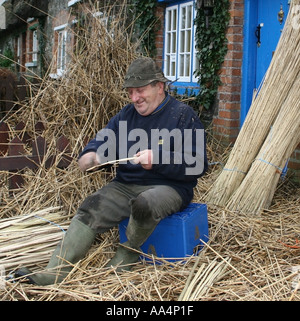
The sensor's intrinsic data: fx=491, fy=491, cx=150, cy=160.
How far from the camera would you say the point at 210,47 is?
6.26 metres

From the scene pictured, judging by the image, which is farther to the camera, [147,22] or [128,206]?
[147,22]

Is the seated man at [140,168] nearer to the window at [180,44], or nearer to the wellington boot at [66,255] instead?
the wellington boot at [66,255]

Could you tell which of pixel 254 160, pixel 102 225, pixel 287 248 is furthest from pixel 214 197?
pixel 102 225

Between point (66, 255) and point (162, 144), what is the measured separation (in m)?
0.97

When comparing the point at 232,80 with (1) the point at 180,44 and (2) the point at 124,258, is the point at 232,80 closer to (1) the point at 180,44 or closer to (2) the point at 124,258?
(1) the point at 180,44

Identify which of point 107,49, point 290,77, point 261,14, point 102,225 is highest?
point 261,14

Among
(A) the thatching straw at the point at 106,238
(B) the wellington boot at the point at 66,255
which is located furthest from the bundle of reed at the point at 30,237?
(B) the wellington boot at the point at 66,255

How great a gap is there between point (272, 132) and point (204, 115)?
213cm

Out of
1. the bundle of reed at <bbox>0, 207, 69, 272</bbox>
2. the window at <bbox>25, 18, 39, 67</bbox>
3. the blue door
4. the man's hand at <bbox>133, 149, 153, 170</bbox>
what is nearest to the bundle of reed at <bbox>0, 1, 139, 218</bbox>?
the bundle of reed at <bbox>0, 207, 69, 272</bbox>

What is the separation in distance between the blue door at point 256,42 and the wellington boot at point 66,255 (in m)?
3.34

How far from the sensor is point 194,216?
3.44 m

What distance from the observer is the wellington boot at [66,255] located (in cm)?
302

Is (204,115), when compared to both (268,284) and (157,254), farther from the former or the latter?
(268,284)

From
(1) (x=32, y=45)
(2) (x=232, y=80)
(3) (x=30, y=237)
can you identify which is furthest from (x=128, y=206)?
(1) (x=32, y=45)
